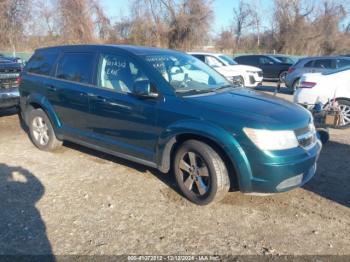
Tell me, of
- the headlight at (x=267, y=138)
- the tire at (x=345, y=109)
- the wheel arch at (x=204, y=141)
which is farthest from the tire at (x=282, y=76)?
the headlight at (x=267, y=138)

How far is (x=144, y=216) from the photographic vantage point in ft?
12.4

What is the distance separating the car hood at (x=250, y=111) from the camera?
3.57 m

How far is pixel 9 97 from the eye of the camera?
7.58m

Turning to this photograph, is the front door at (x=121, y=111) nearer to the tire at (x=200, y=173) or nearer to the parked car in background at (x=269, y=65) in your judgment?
the tire at (x=200, y=173)

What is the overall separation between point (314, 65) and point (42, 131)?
11270 mm

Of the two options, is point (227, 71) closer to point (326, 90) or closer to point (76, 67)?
point (326, 90)

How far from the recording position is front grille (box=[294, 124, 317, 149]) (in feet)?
12.2

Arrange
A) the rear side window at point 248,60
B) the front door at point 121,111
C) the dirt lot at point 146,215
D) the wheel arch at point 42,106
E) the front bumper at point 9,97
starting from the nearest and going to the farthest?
the dirt lot at point 146,215 < the front door at point 121,111 < the wheel arch at point 42,106 < the front bumper at point 9,97 < the rear side window at point 248,60

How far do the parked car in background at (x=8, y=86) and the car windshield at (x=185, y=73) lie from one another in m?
4.49

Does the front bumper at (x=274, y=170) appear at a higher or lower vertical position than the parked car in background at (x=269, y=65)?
lower

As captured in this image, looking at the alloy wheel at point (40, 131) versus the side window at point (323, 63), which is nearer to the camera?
the alloy wheel at point (40, 131)

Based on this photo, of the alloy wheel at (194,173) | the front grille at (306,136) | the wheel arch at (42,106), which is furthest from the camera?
the wheel arch at (42,106)

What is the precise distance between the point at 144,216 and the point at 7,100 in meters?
5.32

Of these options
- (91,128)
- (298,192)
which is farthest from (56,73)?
(298,192)
